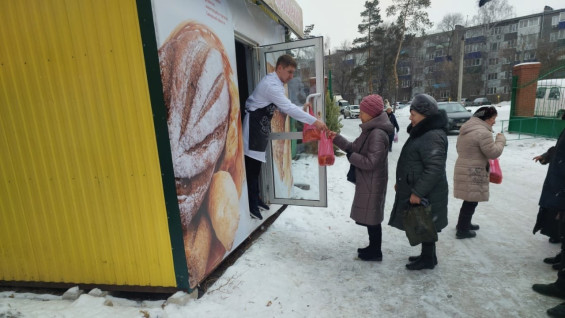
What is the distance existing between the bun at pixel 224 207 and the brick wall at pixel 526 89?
12447 mm

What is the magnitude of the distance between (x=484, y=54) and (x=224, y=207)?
163ft

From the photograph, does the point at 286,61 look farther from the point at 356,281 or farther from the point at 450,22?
the point at 450,22

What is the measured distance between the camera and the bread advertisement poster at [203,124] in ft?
7.96

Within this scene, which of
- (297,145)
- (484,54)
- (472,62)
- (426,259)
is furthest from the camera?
(472,62)

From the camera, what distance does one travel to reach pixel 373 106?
3.06m

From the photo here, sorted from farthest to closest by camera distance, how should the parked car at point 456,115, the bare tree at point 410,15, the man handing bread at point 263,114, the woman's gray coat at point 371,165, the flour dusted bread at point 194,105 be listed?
→ the bare tree at point 410,15, the parked car at point 456,115, the man handing bread at point 263,114, the woman's gray coat at point 371,165, the flour dusted bread at point 194,105

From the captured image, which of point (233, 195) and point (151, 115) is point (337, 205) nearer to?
point (233, 195)

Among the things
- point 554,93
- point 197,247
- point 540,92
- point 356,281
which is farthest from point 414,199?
point 540,92

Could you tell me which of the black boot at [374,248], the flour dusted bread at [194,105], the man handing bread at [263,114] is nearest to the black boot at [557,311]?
the black boot at [374,248]

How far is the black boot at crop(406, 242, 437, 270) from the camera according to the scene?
3102 millimetres

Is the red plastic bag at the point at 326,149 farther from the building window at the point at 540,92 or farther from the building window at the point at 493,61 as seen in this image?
the building window at the point at 493,61

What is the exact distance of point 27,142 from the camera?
2.67 meters

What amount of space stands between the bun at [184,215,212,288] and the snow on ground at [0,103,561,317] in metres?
0.22

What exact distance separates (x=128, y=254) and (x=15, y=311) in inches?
38.1
